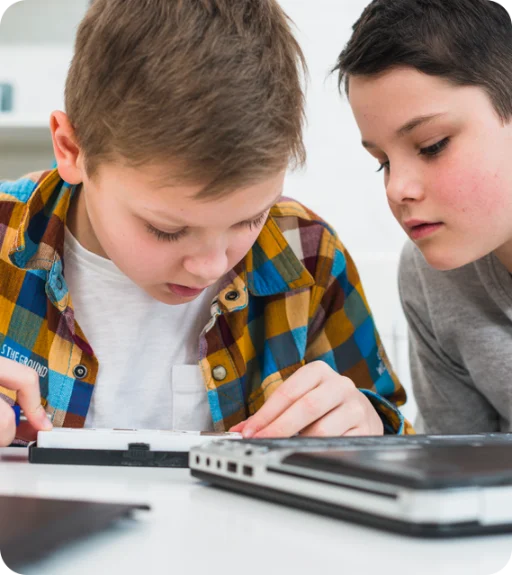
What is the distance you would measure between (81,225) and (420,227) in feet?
1.50

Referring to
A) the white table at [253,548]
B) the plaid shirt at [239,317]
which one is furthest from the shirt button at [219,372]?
the white table at [253,548]

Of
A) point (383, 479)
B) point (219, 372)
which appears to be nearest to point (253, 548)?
point (383, 479)

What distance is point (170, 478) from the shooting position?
1.65 ft

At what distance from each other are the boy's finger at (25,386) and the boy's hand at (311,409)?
0.60 feet

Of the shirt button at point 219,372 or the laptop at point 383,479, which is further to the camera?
the shirt button at point 219,372

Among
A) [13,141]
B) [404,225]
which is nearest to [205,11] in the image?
[404,225]

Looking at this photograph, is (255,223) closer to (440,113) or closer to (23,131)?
(440,113)

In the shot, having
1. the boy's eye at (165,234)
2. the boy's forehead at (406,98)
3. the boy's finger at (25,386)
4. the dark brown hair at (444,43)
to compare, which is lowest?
the boy's finger at (25,386)

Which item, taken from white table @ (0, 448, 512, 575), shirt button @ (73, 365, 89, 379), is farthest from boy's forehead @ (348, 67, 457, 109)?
white table @ (0, 448, 512, 575)

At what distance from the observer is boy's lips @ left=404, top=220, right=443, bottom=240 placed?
2.94 ft

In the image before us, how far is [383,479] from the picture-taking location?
12.4 inches

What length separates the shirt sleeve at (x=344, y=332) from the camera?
0.98 meters

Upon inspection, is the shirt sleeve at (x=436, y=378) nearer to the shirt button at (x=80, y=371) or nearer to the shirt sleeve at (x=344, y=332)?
the shirt sleeve at (x=344, y=332)

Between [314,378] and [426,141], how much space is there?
1.23ft
